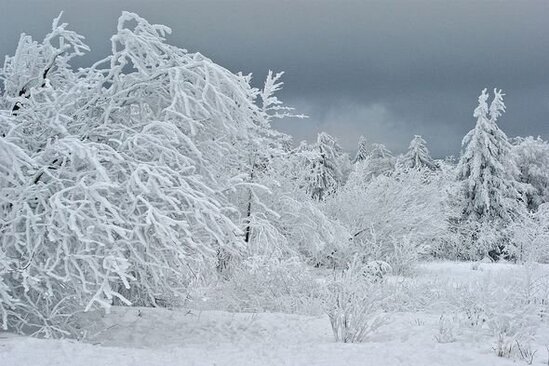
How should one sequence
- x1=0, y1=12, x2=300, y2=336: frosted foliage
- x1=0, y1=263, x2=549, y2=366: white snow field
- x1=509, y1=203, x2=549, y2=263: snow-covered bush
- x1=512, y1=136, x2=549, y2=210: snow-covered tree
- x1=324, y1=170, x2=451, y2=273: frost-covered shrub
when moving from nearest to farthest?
x1=0, y1=263, x2=549, y2=366: white snow field < x1=0, y1=12, x2=300, y2=336: frosted foliage < x1=509, y1=203, x2=549, y2=263: snow-covered bush < x1=324, y1=170, x2=451, y2=273: frost-covered shrub < x1=512, y1=136, x2=549, y2=210: snow-covered tree

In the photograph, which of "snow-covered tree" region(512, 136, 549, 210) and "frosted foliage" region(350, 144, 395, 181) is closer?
"snow-covered tree" region(512, 136, 549, 210)

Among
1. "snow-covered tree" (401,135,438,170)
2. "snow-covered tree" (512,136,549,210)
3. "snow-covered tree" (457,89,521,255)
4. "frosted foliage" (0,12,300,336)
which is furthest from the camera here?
"snow-covered tree" (401,135,438,170)

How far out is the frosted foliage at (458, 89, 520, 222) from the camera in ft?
96.9

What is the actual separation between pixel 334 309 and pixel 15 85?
6.94 meters

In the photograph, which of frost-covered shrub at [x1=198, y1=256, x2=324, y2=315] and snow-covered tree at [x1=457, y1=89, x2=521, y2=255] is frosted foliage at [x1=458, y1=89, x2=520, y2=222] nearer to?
snow-covered tree at [x1=457, y1=89, x2=521, y2=255]

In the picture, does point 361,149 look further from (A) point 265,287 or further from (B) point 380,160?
(A) point 265,287

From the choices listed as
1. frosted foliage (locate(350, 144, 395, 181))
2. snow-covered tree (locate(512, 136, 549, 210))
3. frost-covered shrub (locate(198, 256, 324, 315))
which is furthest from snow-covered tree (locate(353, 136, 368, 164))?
frost-covered shrub (locate(198, 256, 324, 315))

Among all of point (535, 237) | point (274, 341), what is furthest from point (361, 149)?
point (274, 341)

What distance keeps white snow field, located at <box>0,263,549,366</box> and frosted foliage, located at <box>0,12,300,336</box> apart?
0.74 m

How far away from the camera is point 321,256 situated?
66.9 ft

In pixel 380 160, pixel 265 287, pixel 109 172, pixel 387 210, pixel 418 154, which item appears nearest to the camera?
pixel 109 172

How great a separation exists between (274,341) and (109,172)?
3.51 m

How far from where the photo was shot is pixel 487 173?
29672 mm

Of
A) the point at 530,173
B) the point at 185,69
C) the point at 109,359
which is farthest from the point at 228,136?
the point at 530,173
